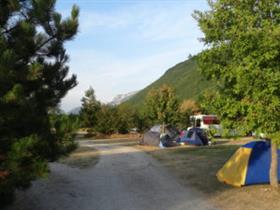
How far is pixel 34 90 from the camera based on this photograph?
9.24m

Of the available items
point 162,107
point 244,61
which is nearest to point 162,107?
point 162,107

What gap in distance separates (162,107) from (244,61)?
27151mm

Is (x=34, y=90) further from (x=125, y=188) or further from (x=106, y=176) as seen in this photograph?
(x=106, y=176)

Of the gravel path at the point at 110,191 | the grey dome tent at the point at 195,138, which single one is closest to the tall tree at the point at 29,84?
the gravel path at the point at 110,191

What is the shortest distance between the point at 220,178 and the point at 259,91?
4156 mm

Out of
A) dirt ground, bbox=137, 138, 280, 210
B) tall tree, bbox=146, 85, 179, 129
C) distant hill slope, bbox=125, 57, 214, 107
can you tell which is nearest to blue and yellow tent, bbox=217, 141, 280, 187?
dirt ground, bbox=137, 138, 280, 210

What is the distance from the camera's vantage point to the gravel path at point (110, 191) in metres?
11.1

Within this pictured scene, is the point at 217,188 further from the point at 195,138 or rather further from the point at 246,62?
the point at 195,138

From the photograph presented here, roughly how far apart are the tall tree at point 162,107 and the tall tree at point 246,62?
25233mm

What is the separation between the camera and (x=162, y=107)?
38844mm

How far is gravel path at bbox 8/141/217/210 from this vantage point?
11.1 m

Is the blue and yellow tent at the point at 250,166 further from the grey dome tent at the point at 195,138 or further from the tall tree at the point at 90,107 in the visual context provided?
the tall tree at the point at 90,107

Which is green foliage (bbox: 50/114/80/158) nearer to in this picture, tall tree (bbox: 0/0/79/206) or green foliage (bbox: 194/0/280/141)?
tall tree (bbox: 0/0/79/206)

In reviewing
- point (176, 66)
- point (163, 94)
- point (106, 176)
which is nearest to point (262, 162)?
point (106, 176)
